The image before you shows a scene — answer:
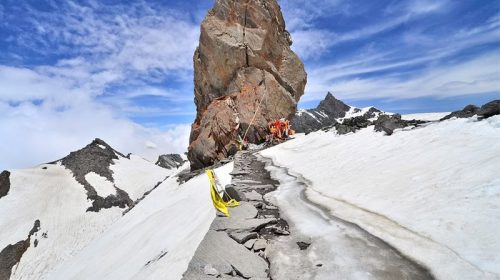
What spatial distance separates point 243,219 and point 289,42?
31.5 metres

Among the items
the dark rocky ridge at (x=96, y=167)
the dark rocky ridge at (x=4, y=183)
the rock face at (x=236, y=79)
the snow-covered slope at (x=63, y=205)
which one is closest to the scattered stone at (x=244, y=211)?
Answer: the rock face at (x=236, y=79)

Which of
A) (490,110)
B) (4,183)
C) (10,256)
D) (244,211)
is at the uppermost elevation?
(490,110)

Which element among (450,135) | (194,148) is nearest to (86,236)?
(194,148)

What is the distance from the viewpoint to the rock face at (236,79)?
90.6 ft

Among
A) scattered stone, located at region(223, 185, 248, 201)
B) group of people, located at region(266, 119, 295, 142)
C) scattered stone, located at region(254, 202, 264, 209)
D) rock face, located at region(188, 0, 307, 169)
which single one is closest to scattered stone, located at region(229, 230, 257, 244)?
scattered stone, located at region(254, 202, 264, 209)

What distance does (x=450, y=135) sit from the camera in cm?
852

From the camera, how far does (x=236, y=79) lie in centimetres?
2980

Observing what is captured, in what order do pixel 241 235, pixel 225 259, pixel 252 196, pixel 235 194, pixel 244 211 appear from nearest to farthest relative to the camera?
1. pixel 225 259
2. pixel 241 235
3. pixel 244 211
4. pixel 235 194
5. pixel 252 196

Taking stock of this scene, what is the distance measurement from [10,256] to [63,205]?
37.1 ft

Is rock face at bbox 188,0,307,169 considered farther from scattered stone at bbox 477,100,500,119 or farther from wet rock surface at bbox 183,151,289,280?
wet rock surface at bbox 183,151,289,280

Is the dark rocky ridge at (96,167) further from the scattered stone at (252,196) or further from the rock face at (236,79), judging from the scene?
the scattered stone at (252,196)

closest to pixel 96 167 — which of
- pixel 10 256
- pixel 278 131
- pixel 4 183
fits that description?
pixel 4 183

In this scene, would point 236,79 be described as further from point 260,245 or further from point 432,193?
point 260,245

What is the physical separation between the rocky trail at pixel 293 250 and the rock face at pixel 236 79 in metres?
20.0
